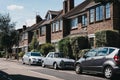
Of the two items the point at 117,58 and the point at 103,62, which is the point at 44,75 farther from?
the point at 117,58

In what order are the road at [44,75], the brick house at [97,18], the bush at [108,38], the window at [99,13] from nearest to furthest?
1. the road at [44,75]
2. the bush at [108,38]
3. the brick house at [97,18]
4. the window at [99,13]

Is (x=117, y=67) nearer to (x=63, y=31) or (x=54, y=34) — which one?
(x=63, y=31)

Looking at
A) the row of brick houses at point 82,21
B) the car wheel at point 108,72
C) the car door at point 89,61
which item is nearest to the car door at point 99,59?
the car door at point 89,61

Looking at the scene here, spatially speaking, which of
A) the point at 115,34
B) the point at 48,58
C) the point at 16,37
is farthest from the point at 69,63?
the point at 16,37

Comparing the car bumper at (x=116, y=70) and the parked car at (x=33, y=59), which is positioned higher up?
the parked car at (x=33, y=59)

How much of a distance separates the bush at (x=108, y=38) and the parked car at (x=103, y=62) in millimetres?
10025

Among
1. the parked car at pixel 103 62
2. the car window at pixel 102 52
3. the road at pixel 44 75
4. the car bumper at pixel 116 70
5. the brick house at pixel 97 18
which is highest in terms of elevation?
the brick house at pixel 97 18

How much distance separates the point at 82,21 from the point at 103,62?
2371 centimetres

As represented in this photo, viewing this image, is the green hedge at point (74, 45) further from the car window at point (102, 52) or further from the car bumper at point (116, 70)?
the car bumper at point (116, 70)

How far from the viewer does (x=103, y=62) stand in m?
19.0

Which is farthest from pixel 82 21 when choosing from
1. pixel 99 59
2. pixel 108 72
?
pixel 108 72

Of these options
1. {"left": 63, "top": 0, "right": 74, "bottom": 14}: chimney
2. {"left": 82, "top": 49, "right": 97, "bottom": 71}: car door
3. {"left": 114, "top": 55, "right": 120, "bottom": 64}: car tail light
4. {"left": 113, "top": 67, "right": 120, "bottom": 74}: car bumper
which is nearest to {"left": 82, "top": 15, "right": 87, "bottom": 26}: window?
{"left": 63, "top": 0, "right": 74, "bottom": 14}: chimney

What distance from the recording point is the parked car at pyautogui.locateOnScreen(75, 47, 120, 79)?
18.1m

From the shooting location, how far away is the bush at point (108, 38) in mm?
31141
